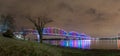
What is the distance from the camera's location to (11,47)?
35.2ft

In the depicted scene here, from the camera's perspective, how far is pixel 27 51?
35.0 feet

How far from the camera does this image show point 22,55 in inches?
408

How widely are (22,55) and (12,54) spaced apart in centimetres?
40

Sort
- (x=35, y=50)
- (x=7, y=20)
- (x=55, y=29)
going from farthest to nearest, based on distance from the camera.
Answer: (x=55, y=29) → (x=7, y=20) → (x=35, y=50)

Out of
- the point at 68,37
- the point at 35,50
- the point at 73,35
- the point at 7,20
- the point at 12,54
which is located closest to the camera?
the point at 12,54

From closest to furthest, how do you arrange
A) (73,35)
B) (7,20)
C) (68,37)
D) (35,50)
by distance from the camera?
(35,50) → (7,20) → (68,37) → (73,35)

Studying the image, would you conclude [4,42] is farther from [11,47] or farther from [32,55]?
[32,55]

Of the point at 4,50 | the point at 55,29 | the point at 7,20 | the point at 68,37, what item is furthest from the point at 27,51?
the point at 68,37

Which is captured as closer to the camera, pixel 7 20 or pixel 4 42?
pixel 4 42

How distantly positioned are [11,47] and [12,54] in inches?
23.6

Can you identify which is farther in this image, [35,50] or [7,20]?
[7,20]

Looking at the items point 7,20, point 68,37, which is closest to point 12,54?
point 7,20

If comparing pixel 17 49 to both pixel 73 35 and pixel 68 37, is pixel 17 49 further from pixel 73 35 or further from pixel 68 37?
pixel 73 35

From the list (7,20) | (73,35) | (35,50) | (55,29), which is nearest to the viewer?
(35,50)
